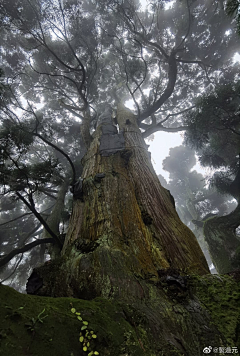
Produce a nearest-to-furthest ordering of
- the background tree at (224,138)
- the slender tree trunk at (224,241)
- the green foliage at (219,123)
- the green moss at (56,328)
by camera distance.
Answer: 1. the green moss at (56,328)
2. the slender tree trunk at (224,241)
3. the background tree at (224,138)
4. the green foliage at (219,123)

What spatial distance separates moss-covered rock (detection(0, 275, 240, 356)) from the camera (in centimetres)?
85

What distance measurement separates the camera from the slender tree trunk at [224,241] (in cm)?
549

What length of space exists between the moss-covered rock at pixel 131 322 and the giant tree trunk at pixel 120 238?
0.64ft

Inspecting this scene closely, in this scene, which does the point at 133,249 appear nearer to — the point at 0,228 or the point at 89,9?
the point at 0,228

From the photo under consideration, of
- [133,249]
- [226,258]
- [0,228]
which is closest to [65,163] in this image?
[0,228]

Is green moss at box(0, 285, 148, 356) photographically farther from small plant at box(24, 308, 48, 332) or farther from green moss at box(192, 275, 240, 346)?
green moss at box(192, 275, 240, 346)

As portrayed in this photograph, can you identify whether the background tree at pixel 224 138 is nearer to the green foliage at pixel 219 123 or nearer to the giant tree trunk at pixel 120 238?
the green foliage at pixel 219 123

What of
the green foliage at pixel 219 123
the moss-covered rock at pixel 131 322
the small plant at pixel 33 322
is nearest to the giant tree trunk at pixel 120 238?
the moss-covered rock at pixel 131 322

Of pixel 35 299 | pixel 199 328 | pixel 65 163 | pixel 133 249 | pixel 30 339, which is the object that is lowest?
pixel 199 328

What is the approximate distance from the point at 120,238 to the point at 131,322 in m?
0.89

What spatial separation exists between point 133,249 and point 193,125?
22.0 ft

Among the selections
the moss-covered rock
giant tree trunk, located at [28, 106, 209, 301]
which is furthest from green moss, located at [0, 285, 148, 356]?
giant tree trunk, located at [28, 106, 209, 301]

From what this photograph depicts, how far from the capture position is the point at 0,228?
10.4 metres

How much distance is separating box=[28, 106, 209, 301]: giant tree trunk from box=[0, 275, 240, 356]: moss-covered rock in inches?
7.7
